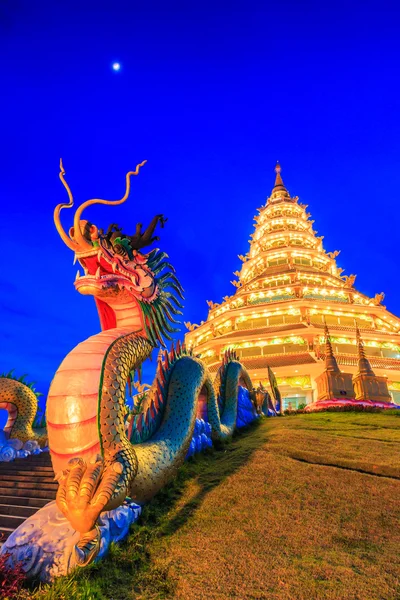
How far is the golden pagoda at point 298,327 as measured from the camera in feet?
81.7

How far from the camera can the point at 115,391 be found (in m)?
4.47

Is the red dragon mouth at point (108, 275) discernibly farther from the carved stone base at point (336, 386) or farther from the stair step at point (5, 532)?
the carved stone base at point (336, 386)

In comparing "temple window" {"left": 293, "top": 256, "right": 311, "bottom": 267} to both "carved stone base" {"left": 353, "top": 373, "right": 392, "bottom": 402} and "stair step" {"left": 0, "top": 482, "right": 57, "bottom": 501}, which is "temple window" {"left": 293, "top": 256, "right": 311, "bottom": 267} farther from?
"stair step" {"left": 0, "top": 482, "right": 57, "bottom": 501}

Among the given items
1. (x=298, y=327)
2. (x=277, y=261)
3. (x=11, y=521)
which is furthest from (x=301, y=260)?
(x=11, y=521)

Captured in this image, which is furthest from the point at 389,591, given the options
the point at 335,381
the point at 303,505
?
the point at 335,381

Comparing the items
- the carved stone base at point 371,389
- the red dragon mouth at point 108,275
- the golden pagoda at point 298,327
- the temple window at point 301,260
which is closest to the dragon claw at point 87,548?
the red dragon mouth at point 108,275

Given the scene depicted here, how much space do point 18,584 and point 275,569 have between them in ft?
7.77

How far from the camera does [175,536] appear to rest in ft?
14.6

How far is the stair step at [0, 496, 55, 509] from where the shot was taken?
578 centimetres

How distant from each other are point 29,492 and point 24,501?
0.33 metres

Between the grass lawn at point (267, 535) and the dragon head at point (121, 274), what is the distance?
2.54 metres

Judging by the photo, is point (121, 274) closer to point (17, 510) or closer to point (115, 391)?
point (115, 391)

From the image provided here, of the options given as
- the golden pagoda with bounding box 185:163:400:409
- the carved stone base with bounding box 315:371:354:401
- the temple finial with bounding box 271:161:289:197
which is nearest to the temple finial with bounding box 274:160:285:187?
the temple finial with bounding box 271:161:289:197

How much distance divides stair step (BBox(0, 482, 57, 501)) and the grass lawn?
6.74 feet
